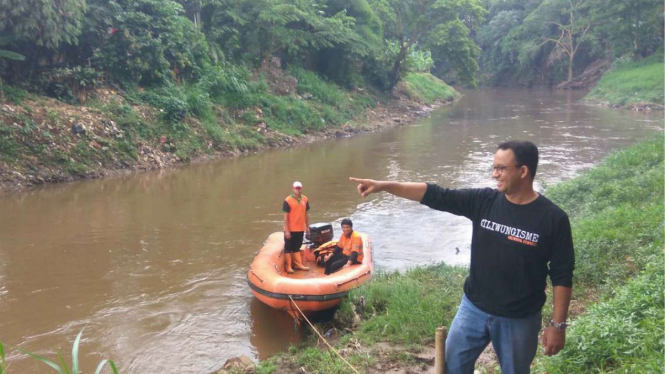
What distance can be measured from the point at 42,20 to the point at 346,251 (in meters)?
9.72

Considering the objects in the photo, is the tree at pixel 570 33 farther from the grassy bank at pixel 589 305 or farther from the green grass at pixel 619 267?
the grassy bank at pixel 589 305

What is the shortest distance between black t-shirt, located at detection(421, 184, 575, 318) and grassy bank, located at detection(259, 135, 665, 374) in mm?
927

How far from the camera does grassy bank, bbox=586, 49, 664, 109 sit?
31.5 metres

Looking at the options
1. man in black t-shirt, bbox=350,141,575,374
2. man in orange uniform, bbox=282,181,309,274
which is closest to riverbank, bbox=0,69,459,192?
man in orange uniform, bbox=282,181,309,274

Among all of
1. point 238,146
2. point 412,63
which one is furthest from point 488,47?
point 238,146

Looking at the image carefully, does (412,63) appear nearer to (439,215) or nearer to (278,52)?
(278,52)

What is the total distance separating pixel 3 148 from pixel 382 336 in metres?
10.9

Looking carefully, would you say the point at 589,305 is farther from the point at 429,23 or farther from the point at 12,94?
the point at 429,23

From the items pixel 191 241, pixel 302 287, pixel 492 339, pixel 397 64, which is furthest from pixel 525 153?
pixel 397 64

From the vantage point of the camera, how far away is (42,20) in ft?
45.7

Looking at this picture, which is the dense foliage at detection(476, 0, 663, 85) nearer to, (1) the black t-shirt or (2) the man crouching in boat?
(2) the man crouching in boat

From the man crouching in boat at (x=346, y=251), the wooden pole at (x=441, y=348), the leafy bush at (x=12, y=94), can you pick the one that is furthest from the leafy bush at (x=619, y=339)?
the leafy bush at (x=12, y=94)

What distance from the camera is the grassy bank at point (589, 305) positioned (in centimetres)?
396

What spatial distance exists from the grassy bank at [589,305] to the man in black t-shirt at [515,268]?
85 cm
